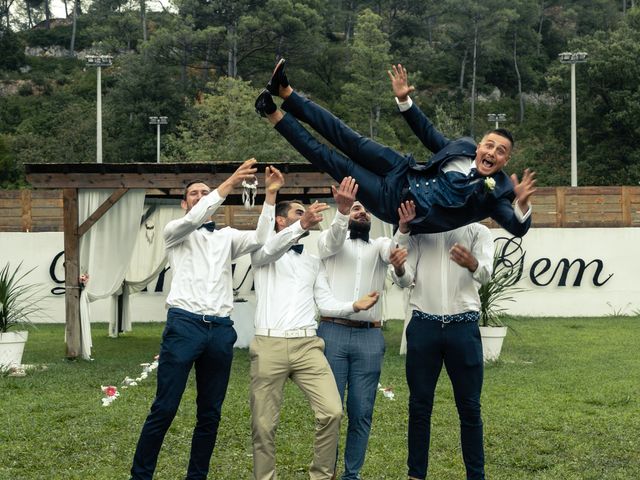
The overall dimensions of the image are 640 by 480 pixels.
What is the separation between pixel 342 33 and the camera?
76.0 metres

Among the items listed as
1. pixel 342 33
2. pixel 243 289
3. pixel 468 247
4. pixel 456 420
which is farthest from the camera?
pixel 342 33

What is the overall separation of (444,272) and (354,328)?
0.81m

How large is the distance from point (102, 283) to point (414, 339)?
9740 mm

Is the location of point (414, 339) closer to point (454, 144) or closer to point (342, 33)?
point (454, 144)

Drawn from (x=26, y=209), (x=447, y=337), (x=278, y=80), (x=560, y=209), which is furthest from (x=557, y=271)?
(x=278, y=80)

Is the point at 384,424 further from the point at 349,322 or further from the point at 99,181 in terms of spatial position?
the point at 99,181

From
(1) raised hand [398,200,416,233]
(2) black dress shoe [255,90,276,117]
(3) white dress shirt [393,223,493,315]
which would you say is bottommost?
(3) white dress shirt [393,223,493,315]

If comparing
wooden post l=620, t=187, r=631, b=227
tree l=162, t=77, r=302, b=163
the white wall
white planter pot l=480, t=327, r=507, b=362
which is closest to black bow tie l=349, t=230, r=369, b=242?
white planter pot l=480, t=327, r=507, b=362

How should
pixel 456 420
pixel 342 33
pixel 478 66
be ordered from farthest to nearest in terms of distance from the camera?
pixel 342 33 < pixel 478 66 < pixel 456 420

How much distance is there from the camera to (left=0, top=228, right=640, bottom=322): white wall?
21172mm

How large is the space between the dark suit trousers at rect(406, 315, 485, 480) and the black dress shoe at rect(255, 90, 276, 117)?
1.48 meters

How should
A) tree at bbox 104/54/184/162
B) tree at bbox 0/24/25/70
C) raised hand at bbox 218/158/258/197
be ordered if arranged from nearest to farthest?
raised hand at bbox 218/158/258/197, tree at bbox 104/54/184/162, tree at bbox 0/24/25/70

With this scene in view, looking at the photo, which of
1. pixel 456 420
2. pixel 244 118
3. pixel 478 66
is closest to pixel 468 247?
pixel 456 420

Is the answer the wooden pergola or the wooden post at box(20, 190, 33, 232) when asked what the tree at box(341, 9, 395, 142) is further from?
the wooden pergola
